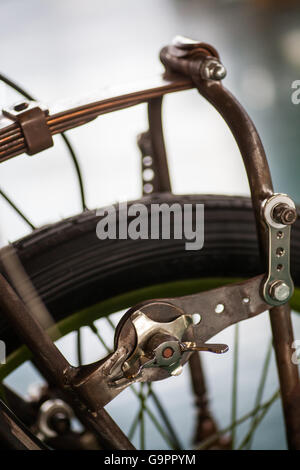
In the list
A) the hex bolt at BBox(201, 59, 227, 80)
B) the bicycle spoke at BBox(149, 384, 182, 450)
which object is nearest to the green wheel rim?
the hex bolt at BBox(201, 59, 227, 80)

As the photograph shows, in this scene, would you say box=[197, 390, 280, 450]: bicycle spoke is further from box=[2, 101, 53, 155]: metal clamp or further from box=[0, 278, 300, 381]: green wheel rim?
box=[2, 101, 53, 155]: metal clamp

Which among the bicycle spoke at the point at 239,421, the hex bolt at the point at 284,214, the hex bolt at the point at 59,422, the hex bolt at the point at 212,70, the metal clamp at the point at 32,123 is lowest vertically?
the hex bolt at the point at 59,422

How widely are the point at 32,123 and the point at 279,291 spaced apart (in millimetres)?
311

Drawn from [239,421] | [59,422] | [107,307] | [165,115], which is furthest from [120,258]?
[165,115]

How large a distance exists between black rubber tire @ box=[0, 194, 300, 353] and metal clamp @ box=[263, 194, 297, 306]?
11 centimetres

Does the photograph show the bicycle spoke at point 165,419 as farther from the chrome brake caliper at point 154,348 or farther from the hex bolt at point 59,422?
the chrome brake caliper at point 154,348

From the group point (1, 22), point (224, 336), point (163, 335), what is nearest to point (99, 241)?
point (163, 335)

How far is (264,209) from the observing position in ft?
2.36

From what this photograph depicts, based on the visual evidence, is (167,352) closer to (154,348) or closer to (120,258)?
(154,348)

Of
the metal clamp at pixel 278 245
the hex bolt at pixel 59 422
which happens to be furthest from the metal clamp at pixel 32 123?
the hex bolt at pixel 59 422

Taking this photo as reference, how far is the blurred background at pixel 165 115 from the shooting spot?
1655 mm

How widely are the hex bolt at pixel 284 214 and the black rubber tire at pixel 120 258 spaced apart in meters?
0.14
